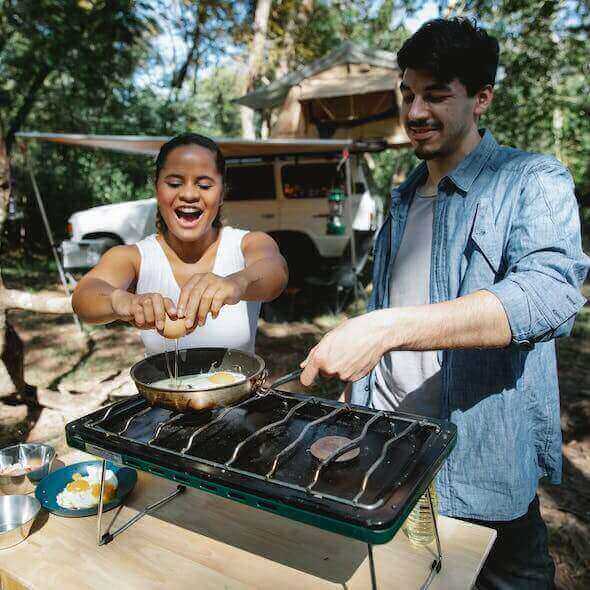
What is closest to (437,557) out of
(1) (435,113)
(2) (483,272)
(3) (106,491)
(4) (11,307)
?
(2) (483,272)

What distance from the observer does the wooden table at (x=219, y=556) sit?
4.74 feet

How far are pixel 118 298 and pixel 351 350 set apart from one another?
902 millimetres

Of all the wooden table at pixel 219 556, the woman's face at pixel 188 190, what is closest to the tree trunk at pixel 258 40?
the woman's face at pixel 188 190

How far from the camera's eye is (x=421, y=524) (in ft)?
5.11

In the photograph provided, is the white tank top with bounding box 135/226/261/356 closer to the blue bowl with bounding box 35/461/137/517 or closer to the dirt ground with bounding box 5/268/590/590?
the blue bowl with bounding box 35/461/137/517

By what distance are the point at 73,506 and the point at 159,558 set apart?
0.43 metres

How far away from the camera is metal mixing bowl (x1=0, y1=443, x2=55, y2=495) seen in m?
1.94

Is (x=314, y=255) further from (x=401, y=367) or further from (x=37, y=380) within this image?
(x=401, y=367)

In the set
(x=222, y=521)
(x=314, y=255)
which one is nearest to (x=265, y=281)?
(x=222, y=521)

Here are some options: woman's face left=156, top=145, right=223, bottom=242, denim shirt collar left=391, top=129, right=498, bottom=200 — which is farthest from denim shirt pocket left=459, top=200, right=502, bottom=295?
woman's face left=156, top=145, right=223, bottom=242

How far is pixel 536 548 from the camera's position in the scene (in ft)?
5.98

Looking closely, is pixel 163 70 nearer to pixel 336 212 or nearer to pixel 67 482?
pixel 336 212

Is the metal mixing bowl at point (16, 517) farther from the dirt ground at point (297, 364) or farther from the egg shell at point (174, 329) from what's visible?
the dirt ground at point (297, 364)

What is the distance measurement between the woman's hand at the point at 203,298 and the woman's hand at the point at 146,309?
43 millimetres
